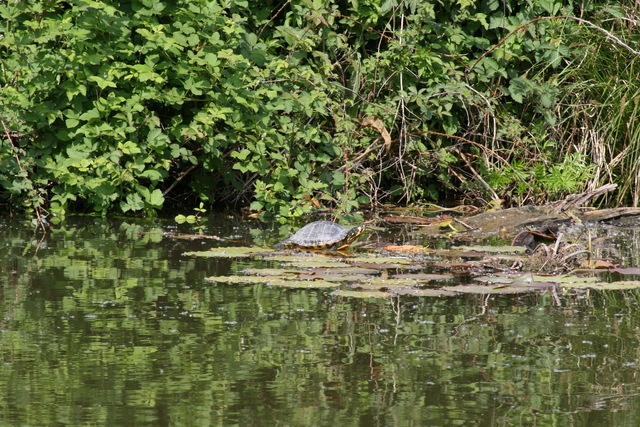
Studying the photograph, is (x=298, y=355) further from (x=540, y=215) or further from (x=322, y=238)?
(x=540, y=215)

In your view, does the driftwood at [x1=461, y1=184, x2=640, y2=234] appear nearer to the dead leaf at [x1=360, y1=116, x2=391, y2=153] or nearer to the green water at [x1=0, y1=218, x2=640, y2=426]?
the dead leaf at [x1=360, y1=116, x2=391, y2=153]

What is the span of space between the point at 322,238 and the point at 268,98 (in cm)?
246

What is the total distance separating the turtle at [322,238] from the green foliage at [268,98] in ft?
3.99

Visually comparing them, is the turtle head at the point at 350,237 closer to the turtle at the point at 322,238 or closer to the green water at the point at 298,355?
the turtle at the point at 322,238

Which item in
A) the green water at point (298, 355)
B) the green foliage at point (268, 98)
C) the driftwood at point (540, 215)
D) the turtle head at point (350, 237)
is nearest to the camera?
the green water at point (298, 355)

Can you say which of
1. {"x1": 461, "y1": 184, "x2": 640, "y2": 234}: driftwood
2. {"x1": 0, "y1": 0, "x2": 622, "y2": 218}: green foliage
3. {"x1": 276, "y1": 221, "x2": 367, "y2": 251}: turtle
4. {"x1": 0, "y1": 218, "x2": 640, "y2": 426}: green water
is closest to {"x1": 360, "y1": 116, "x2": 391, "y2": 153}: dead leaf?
{"x1": 0, "y1": 0, "x2": 622, "y2": 218}: green foliage

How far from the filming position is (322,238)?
6.64 metres

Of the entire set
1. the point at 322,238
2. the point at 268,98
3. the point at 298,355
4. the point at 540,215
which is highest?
the point at 268,98

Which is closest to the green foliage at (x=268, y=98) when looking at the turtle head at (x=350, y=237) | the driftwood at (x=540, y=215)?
the driftwood at (x=540, y=215)

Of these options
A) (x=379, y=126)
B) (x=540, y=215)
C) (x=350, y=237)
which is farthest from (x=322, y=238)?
(x=379, y=126)

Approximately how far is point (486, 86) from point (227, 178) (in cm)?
313

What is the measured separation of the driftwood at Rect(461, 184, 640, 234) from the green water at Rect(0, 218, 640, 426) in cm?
273

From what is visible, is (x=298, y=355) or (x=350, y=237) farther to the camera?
(x=350, y=237)

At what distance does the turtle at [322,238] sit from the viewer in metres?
6.59
